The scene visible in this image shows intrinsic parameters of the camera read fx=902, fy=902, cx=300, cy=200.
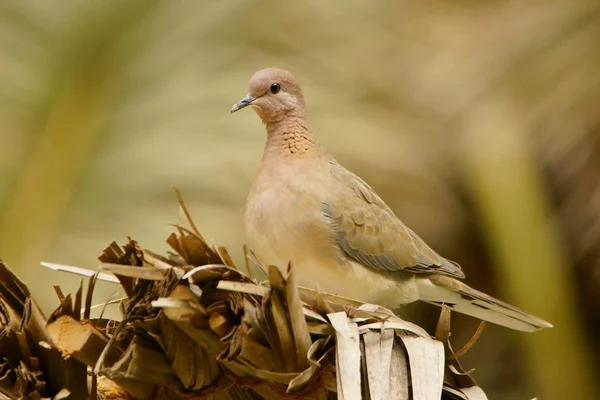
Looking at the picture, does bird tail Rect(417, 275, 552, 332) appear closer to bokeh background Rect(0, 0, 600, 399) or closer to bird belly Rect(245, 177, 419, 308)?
bird belly Rect(245, 177, 419, 308)

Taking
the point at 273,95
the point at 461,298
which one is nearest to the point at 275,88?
the point at 273,95

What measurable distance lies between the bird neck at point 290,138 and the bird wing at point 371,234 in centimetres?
9

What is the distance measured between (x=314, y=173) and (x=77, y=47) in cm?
112

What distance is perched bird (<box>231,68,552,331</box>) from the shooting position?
1.96m

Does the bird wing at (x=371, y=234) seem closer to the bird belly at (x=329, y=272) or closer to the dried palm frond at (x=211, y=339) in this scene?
the bird belly at (x=329, y=272)

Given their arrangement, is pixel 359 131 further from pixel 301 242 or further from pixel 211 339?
pixel 211 339

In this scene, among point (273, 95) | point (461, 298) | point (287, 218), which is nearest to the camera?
point (287, 218)

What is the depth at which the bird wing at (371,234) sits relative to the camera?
6.69ft

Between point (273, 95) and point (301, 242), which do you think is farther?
point (273, 95)

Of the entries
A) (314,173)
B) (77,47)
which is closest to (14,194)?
(77,47)

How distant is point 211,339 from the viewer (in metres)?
1.33

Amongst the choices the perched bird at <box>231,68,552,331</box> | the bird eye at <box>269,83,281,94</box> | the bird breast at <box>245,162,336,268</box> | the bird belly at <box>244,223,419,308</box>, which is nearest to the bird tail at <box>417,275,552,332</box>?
the perched bird at <box>231,68,552,331</box>

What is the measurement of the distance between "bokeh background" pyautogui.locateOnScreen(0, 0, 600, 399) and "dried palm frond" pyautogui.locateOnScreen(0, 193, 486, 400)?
119cm

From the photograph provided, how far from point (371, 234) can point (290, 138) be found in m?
0.29
